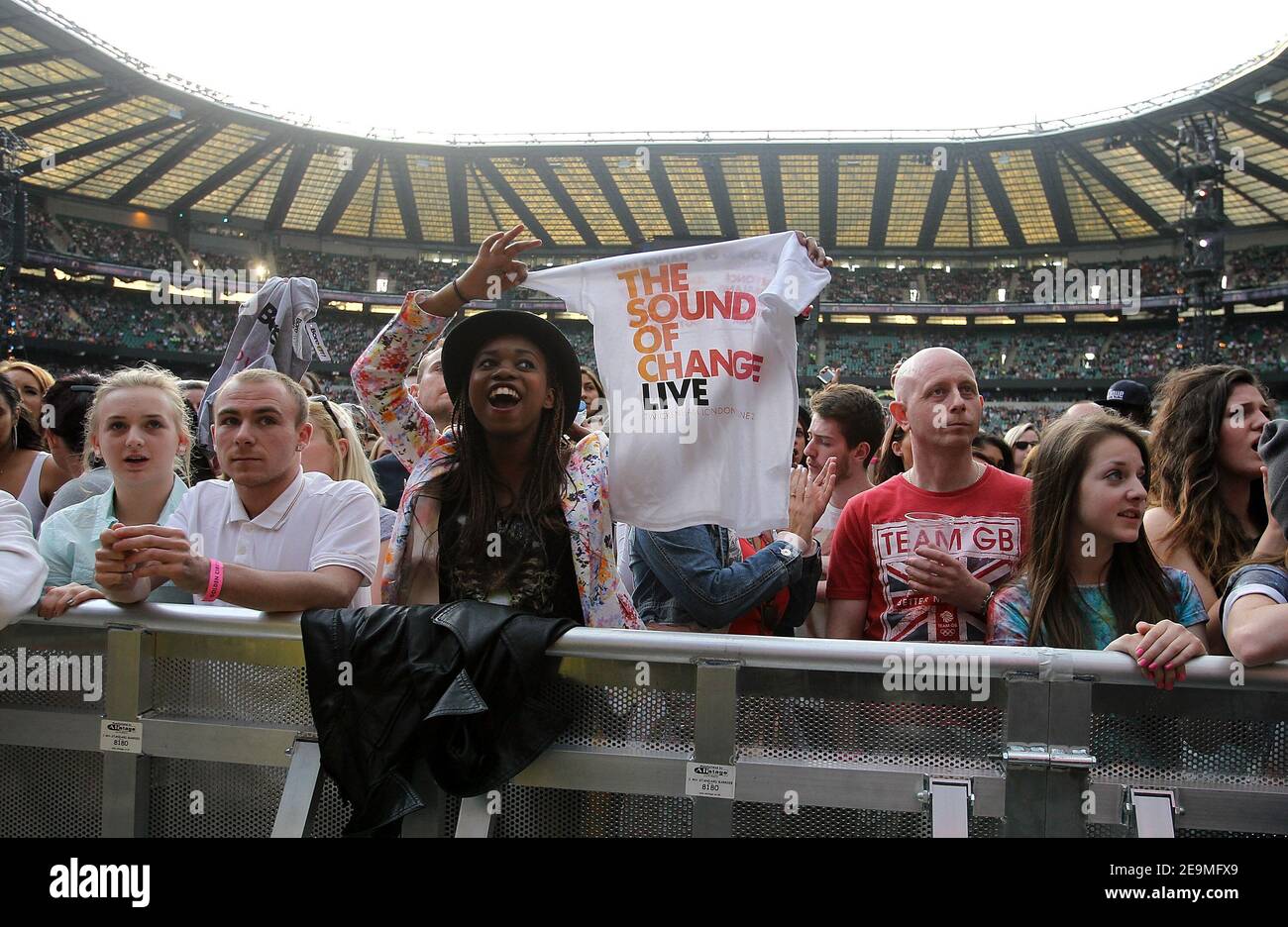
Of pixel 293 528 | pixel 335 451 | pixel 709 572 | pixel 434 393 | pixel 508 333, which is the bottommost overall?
pixel 709 572

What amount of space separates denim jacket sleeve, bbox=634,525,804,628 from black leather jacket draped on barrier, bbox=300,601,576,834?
0.73 metres

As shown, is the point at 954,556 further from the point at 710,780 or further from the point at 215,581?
the point at 215,581

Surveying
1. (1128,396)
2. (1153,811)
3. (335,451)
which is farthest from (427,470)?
(1128,396)

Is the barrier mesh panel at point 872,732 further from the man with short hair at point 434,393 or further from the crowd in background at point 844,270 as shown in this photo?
the crowd in background at point 844,270

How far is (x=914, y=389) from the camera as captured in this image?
3086mm

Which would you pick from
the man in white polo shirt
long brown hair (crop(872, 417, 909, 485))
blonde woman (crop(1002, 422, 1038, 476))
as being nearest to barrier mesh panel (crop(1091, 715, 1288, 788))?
the man in white polo shirt

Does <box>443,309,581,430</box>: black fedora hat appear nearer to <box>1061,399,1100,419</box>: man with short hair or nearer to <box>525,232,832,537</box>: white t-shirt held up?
<box>525,232,832,537</box>: white t-shirt held up

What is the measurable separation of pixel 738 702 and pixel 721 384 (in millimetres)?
1128

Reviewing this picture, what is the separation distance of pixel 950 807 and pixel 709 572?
1027mm

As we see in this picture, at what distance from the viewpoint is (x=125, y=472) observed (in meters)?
2.94

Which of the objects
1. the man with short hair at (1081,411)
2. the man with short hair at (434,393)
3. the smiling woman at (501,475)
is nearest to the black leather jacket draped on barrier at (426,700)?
the smiling woman at (501,475)

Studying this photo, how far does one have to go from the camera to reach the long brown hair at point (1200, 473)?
2.88 meters

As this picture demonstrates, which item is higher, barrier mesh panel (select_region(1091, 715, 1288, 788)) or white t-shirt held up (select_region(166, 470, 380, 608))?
white t-shirt held up (select_region(166, 470, 380, 608))

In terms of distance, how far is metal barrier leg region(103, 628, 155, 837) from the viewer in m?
2.04
